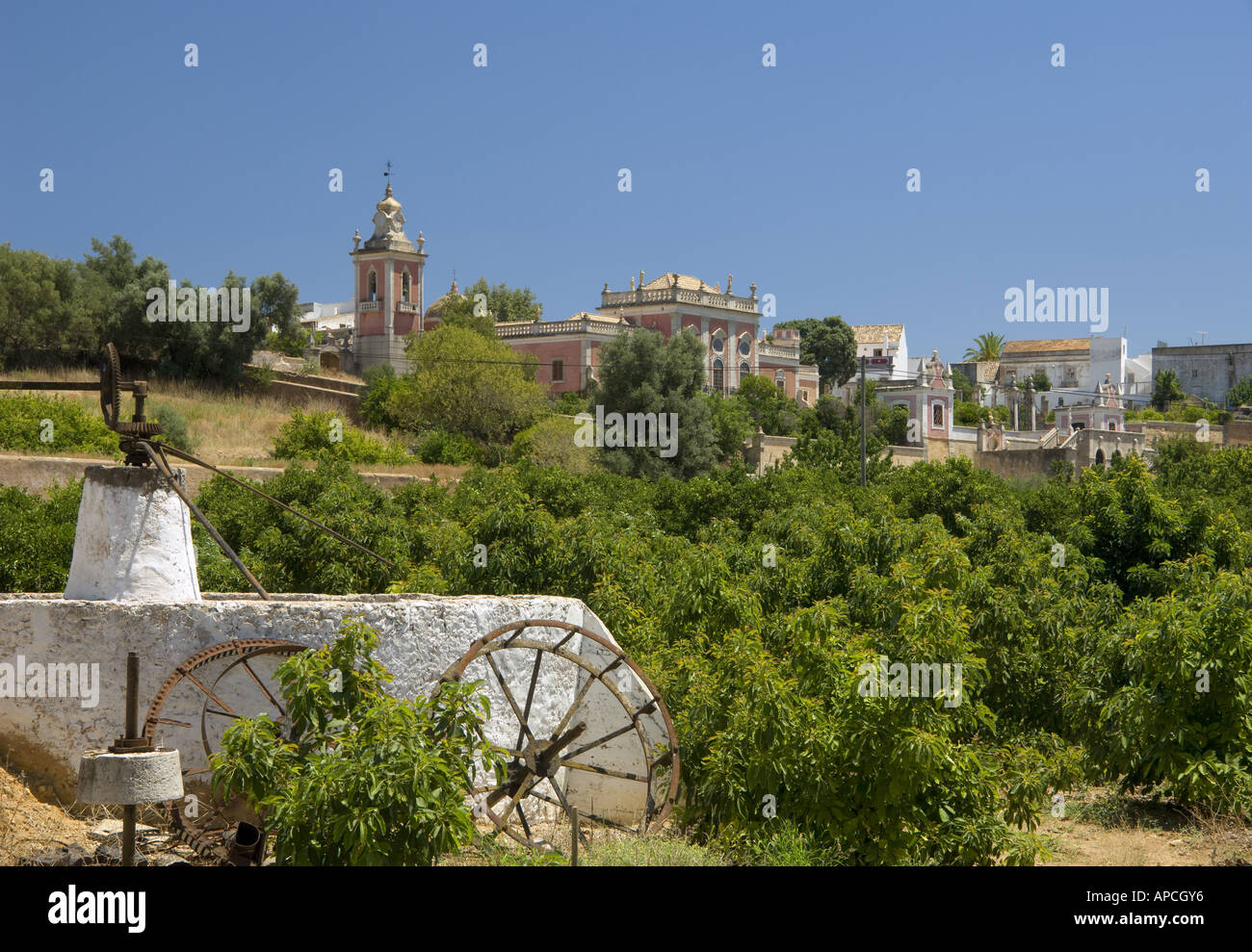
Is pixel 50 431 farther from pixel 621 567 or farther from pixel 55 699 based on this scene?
pixel 55 699

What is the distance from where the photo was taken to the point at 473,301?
61688mm

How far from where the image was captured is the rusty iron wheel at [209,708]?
680 cm

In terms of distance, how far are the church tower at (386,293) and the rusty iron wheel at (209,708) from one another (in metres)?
51.5

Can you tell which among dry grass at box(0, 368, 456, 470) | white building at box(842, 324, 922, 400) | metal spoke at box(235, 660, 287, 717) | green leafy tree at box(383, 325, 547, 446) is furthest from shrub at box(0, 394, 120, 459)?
white building at box(842, 324, 922, 400)

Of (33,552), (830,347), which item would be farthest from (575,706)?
(830,347)

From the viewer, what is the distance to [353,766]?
5375mm

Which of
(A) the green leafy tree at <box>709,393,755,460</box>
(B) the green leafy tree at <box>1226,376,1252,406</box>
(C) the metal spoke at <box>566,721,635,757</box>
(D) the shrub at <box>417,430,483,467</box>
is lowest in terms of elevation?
(C) the metal spoke at <box>566,721,635,757</box>

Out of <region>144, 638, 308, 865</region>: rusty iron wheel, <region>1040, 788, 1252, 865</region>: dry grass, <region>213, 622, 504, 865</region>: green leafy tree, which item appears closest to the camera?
<region>213, 622, 504, 865</region>: green leafy tree

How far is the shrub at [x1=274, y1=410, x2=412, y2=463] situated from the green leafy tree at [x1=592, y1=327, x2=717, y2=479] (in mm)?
7512

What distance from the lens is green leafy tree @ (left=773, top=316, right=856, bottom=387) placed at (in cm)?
7625


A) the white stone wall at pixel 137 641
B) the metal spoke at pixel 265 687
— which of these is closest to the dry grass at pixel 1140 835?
the white stone wall at pixel 137 641

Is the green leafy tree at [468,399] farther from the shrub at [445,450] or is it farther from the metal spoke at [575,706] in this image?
the metal spoke at [575,706]

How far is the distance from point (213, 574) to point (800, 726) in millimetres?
9852

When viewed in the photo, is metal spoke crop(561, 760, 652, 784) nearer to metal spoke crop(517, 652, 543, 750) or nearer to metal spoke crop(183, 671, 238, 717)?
metal spoke crop(517, 652, 543, 750)
